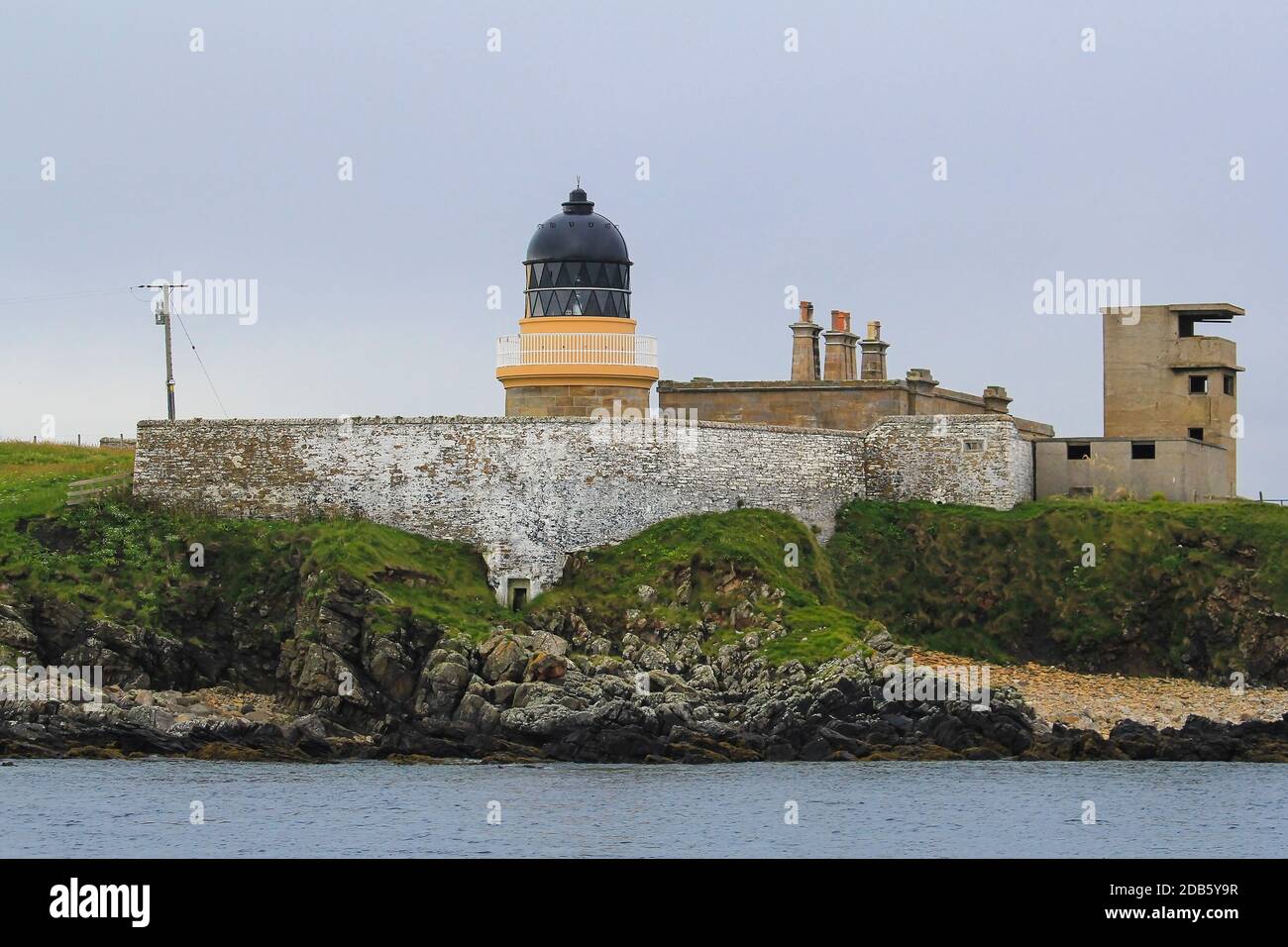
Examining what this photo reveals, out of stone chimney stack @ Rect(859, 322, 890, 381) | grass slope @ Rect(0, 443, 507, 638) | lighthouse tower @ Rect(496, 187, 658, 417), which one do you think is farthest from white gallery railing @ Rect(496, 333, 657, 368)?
stone chimney stack @ Rect(859, 322, 890, 381)

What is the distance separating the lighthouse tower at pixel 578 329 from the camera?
50.4 meters

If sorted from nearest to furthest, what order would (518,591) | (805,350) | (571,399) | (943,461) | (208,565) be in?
(518,591) < (208,565) < (571,399) < (943,461) < (805,350)

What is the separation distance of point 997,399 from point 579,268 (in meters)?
13.9

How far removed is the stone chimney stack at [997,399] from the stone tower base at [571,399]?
39.3 feet

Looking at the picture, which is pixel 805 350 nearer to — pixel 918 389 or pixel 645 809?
pixel 918 389

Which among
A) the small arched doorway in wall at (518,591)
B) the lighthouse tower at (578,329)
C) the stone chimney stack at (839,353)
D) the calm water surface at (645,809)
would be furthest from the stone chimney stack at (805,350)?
the calm water surface at (645,809)

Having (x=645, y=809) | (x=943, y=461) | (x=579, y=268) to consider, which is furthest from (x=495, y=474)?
(x=645, y=809)

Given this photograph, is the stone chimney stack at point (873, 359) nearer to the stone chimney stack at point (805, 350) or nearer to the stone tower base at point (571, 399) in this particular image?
the stone chimney stack at point (805, 350)

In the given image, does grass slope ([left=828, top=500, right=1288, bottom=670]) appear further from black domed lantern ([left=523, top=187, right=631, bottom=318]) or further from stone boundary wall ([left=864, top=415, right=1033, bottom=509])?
black domed lantern ([left=523, top=187, right=631, bottom=318])

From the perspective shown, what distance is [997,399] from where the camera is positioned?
59.7m

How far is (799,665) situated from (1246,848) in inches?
441

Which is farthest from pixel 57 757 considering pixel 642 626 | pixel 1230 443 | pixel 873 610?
pixel 1230 443

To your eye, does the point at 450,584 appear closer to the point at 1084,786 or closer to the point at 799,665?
the point at 799,665

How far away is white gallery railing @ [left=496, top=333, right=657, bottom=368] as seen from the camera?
50.4 meters
